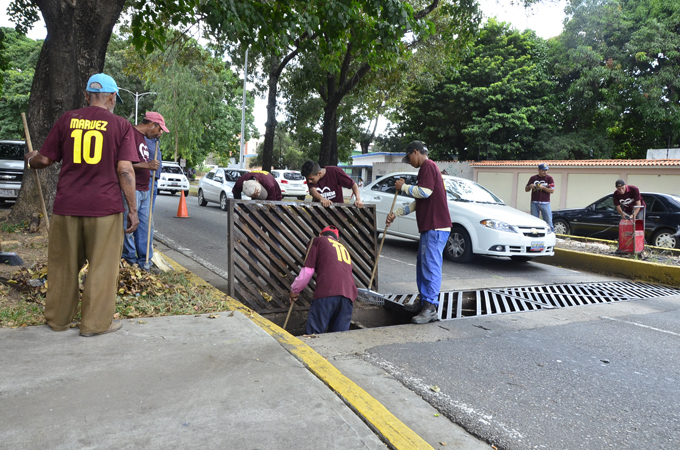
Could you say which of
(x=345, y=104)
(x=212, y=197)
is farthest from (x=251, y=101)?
(x=212, y=197)

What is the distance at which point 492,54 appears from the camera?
29.9m

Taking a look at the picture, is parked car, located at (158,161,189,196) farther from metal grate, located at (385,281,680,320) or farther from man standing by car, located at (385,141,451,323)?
man standing by car, located at (385,141,451,323)

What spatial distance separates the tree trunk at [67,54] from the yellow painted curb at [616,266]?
8659 millimetres

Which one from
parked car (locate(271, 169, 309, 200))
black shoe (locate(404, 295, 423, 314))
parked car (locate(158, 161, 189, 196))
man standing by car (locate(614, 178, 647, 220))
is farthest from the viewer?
parked car (locate(271, 169, 309, 200))

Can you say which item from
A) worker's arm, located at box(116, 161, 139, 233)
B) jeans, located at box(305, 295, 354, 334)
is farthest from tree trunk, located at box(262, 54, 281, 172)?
worker's arm, located at box(116, 161, 139, 233)

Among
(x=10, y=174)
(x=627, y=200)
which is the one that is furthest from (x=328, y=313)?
(x=10, y=174)

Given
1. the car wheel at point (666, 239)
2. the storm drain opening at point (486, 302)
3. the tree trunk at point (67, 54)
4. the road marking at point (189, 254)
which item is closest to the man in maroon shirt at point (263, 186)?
the road marking at point (189, 254)

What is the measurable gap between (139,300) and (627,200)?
9.40m

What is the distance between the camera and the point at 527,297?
263 inches

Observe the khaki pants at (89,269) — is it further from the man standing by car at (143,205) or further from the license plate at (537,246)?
the license plate at (537,246)

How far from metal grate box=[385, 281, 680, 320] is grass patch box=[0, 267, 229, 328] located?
2230 mm

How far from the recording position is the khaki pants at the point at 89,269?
3.68 m

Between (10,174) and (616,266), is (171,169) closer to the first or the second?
(10,174)

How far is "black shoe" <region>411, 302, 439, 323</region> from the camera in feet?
16.8
